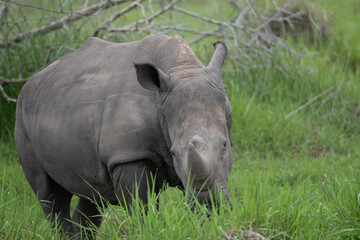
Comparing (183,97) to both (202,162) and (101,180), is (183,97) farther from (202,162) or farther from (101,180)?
(101,180)

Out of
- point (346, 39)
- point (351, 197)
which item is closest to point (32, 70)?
point (351, 197)

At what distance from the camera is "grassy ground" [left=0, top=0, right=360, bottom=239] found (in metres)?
3.27

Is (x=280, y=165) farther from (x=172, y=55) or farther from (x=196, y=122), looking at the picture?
(x=196, y=122)

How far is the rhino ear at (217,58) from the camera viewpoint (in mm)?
3754

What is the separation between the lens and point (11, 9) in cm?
712

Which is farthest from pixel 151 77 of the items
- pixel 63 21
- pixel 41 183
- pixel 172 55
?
pixel 63 21

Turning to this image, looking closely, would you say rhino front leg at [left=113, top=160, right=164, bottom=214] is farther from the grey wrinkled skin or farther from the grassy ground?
the grassy ground

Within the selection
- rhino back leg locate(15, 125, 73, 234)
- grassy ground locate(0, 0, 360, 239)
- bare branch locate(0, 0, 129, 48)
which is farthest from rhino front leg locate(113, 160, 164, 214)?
bare branch locate(0, 0, 129, 48)

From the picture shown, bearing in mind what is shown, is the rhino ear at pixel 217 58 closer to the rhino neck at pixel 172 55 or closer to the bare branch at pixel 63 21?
the rhino neck at pixel 172 55

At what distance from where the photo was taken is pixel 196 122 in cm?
336

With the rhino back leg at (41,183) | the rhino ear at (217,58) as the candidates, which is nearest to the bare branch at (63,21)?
the rhino back leg at (41,183)

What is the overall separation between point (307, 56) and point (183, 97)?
460cm

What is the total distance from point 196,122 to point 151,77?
405 millimetres

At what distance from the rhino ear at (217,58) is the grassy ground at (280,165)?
28.3 inches
